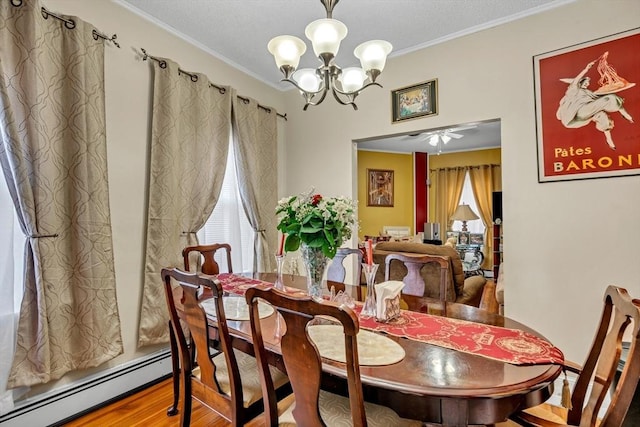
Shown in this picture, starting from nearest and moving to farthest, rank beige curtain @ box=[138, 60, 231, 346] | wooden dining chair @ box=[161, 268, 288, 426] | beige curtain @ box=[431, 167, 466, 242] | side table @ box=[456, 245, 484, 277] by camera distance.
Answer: wooden dining chair @ box=[161, 268, 288, 426], beige curtain @ box=[138, 60, 231, 346], side table @ box=[456, 245, 484, 277], beige curtain @ box=[431, 167, 466, 242]

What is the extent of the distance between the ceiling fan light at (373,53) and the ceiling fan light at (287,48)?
1.13ft

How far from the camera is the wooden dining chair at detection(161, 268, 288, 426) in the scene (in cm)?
137

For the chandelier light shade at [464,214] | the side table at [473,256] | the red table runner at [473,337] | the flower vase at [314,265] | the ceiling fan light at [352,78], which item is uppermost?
the ceiling fan light at [352,78]

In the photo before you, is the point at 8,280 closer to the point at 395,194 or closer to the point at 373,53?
the point at 373,53

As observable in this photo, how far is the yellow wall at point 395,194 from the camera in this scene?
22.7 ft

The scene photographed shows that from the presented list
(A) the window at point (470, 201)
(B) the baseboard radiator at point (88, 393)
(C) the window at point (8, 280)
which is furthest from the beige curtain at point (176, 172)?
(A) the window at point (470, 201)

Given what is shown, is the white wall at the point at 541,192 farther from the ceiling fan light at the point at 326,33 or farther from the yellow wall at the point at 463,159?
the yellow wall at the point at 463,159

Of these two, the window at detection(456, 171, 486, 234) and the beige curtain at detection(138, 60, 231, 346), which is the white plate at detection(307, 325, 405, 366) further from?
the window at detection(456, 171, 486, 234)

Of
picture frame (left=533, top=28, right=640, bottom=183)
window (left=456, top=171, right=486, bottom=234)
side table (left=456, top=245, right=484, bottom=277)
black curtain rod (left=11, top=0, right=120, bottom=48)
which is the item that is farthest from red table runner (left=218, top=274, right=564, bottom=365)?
window (left=456, top=171, right=486, bottom=234)

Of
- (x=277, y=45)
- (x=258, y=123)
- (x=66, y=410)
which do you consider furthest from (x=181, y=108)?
(x=66, y=410)

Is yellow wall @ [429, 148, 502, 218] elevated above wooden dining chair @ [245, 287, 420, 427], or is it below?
above

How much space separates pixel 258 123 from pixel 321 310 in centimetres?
A: 293

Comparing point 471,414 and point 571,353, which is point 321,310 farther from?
point 571,353

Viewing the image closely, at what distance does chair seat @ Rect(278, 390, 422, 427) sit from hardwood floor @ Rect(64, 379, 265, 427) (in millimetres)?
828
